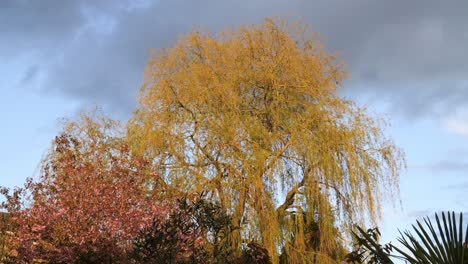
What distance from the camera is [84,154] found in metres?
17.8

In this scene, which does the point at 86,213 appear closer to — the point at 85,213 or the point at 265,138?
the point at 85,213

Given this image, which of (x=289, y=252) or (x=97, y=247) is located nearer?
(x=97, y=247)

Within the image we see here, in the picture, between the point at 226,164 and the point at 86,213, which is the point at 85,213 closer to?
the point at 86,213

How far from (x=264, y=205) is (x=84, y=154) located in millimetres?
5555

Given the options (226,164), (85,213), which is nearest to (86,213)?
(85,213)

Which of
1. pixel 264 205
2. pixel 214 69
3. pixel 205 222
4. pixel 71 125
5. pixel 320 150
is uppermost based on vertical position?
pixel 214 69

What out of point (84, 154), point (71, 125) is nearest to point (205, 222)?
point (84, 154)

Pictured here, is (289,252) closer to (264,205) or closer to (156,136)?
(264,205)

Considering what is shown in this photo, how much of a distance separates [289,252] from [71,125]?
8.77 metres

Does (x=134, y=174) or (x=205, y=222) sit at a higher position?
(x=134, y=174)

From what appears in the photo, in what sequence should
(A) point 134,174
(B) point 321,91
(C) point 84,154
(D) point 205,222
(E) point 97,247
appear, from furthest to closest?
(B) point 321,91 → (C) point 84,154 → (A) point 134,174 → (E) point 97,247 → (D) point 205,222

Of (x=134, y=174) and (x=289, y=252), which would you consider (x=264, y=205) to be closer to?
(x=289, y=252)

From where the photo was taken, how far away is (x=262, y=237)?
1691 cm

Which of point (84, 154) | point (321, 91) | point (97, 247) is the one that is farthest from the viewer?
point (321, 91)
